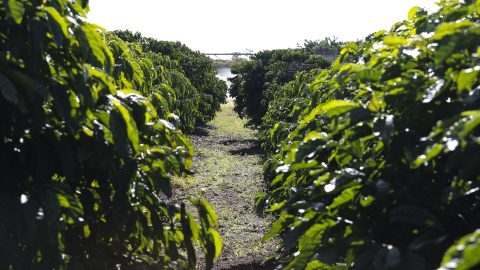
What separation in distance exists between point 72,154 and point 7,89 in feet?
1.48

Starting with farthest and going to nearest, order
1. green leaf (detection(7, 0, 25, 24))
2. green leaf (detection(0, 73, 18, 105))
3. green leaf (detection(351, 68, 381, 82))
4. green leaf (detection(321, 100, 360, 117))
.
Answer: green leaf (detection(351, 68, 381, 82)) → green leaf (detection(321, 100, 360, 117)) → green leaf (detection(7, 0, 25, 24)) → green leaf (detection(0, 73, 18, 105))

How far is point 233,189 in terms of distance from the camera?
10141 mm

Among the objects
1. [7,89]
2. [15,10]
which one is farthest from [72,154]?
[15,10]

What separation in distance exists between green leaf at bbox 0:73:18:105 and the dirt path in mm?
4587

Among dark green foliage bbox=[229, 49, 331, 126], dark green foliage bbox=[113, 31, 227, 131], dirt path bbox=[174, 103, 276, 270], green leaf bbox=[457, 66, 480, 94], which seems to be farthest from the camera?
dark green foliage bbox=[113, 31, 227, 131]

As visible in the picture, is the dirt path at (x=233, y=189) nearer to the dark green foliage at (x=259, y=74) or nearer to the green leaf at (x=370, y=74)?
the dark green foliage at (x=259, y=74)

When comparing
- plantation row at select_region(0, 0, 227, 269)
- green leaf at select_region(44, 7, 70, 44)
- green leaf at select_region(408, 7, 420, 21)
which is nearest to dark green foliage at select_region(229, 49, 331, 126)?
green leaf at select_region(408, 7, 420, 21)

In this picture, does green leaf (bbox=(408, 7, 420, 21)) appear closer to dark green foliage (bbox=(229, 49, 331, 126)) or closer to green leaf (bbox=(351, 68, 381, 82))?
green leaf (bbox=(351, 68, 381, 82))

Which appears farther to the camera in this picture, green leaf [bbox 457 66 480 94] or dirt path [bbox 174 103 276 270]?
dirt path [bbox 174 103 276 270]

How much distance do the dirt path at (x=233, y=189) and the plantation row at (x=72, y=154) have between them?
3720mm

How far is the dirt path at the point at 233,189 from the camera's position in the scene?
6.29 metres

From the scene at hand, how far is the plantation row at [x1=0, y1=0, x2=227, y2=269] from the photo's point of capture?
173 centimetres

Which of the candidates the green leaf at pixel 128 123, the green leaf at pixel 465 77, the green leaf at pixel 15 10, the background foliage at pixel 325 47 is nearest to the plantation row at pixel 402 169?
the green leaf at pixel 465 77

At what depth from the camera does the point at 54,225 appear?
1642 millimetres
